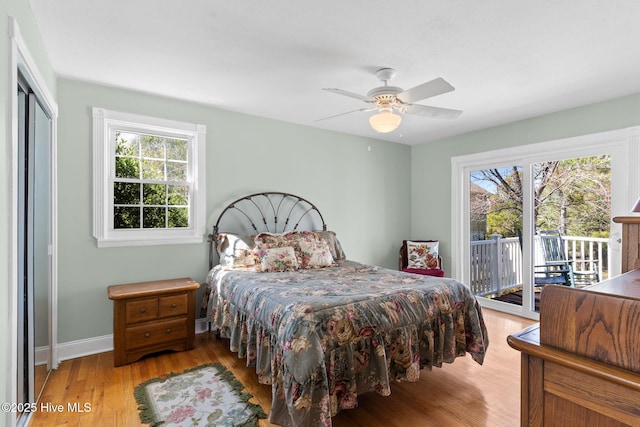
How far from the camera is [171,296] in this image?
3012 millimetres

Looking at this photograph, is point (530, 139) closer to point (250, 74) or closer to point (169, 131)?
point (250, 74)

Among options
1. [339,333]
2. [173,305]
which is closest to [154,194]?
[173,305]

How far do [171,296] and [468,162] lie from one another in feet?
13.4

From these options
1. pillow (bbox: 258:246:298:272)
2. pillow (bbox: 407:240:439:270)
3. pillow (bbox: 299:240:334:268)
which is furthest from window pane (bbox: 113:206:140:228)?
pillow (bbox: 407:240:439:270)

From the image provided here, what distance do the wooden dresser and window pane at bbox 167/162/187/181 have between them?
11.3 feet

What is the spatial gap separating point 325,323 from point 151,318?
182 centimetres

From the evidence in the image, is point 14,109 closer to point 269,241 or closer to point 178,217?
point 178,217

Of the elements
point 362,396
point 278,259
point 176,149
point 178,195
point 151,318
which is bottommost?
point 362,396

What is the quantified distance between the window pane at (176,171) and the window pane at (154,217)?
358mm

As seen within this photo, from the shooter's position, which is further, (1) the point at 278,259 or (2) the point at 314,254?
(2) the point at 314,254

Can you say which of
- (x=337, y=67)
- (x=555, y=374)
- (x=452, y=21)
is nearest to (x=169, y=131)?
(x=337, y=67)

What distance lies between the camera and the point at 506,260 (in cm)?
450

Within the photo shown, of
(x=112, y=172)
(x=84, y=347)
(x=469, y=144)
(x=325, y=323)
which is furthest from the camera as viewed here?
(x=469, y=144)

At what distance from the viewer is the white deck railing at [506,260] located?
3.67 meters
